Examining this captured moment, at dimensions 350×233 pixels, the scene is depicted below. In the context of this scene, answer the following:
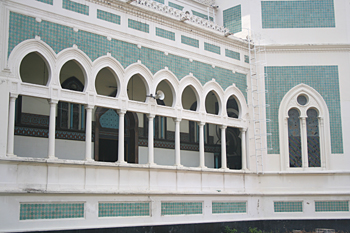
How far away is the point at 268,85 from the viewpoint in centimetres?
1905

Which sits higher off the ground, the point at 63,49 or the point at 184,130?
the point at 63,49

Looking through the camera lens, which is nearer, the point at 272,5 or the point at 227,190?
the point at 227,190

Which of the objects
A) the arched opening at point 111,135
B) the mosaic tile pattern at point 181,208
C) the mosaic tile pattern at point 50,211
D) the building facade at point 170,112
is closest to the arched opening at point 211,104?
A: the building facade at point 170,112

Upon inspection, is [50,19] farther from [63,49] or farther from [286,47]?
[286,47]

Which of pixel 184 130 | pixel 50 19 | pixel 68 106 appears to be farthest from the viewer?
pixel 184 130

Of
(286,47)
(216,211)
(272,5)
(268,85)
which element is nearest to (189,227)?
(216,211)

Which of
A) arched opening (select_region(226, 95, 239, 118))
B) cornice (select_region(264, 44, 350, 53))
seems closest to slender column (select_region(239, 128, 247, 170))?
arched opening (select_region(226, 95, 239, 118))

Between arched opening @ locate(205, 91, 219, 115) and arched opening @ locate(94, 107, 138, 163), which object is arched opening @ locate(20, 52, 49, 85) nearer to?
arched opening @ locate(94, 107, 138, 163)

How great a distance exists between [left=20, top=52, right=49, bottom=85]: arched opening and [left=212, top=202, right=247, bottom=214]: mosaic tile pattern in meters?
7.67

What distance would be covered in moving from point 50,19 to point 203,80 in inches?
249

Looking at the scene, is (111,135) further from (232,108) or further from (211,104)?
(232,108)

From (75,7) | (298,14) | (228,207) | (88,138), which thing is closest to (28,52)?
(75,7)

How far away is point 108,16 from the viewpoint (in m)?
14.9

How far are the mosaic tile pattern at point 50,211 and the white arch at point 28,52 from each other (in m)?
3.51
